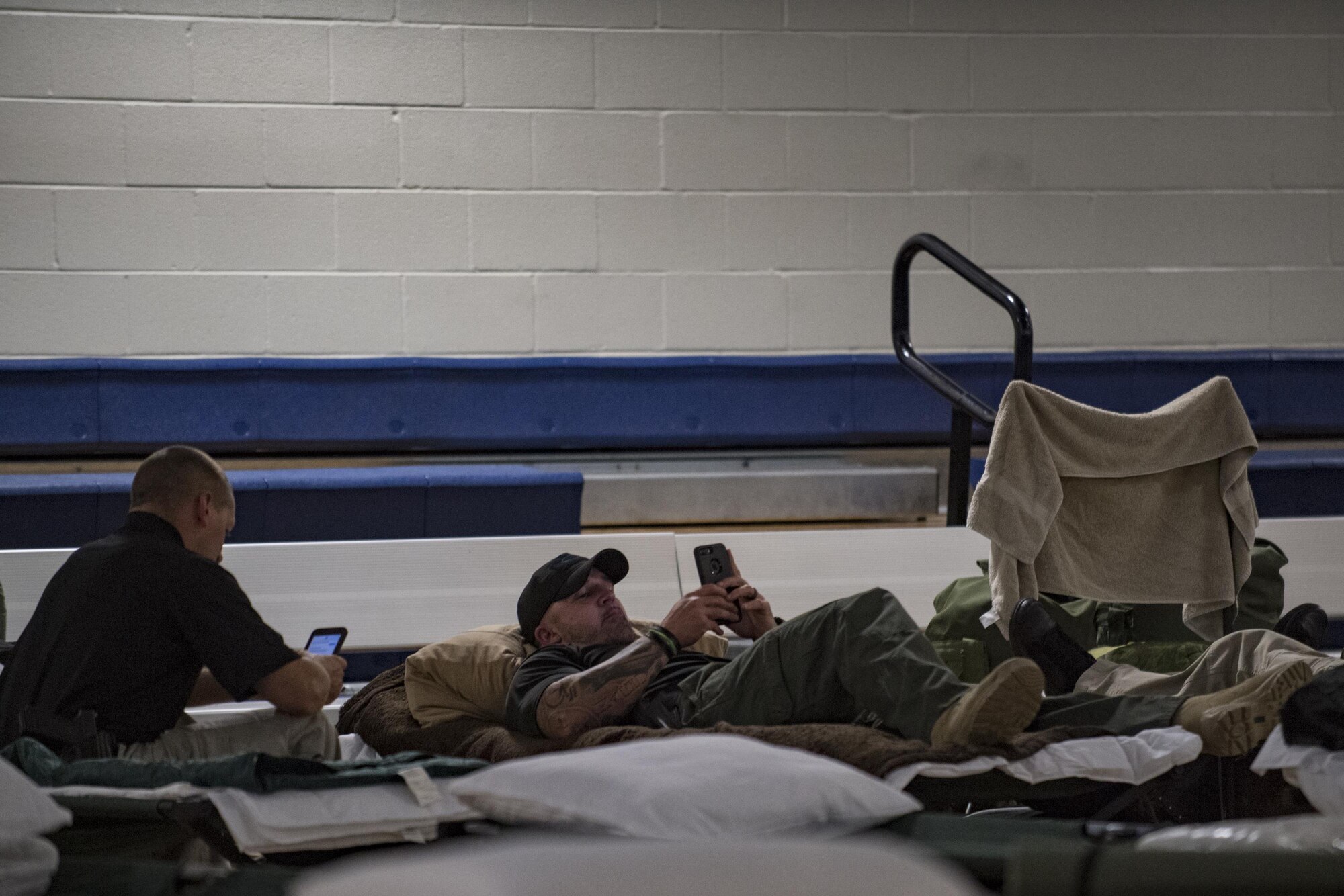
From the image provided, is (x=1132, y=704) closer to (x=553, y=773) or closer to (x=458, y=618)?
(x=553, y=773)

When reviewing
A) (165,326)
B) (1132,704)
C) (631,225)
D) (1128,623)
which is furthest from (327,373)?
(1132,704)

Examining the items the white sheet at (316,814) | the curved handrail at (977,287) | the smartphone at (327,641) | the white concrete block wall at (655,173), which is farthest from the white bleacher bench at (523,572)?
the white sheet at (316,814)

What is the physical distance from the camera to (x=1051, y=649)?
2457 millimetres

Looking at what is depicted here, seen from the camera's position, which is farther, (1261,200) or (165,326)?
(1261,200)

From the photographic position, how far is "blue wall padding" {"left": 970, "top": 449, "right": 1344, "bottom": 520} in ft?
13.6

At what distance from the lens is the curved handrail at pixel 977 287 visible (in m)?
3.29

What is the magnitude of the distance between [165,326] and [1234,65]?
156 inches

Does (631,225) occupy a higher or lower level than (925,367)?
higher

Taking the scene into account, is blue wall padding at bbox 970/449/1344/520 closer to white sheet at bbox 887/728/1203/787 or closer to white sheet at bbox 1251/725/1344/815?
white sheet at bbox 887/728/1203/787

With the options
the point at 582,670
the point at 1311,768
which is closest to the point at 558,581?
the point at 582,670

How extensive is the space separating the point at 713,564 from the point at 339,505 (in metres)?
1.50

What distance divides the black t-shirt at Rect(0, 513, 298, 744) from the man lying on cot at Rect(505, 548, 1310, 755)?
459mm

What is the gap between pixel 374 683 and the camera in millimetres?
2629

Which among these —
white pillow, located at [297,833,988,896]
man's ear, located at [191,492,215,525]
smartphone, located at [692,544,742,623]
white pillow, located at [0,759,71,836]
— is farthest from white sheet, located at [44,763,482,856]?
smartphone, located at [692,544,742,623]
